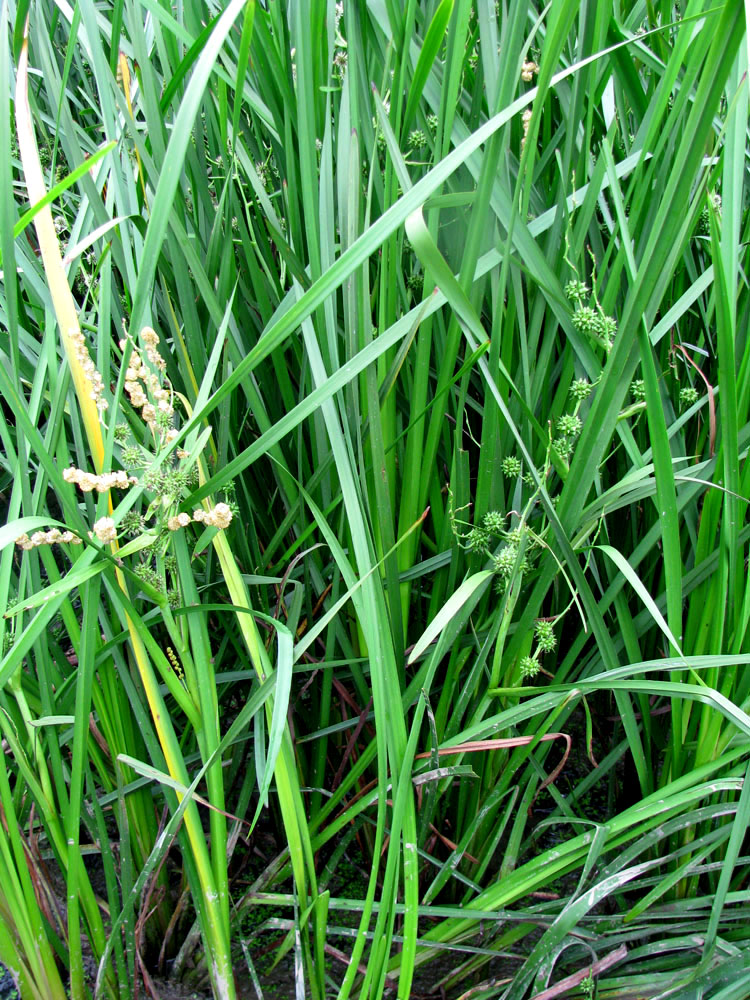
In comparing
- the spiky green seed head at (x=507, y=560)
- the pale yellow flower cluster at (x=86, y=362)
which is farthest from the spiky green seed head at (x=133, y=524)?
the spiky green seed head at (x=507, y=560)

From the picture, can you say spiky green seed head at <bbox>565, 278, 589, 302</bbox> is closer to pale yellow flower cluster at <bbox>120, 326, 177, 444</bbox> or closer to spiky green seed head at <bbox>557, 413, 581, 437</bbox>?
spiky green seed head at <bbox>557, 413, 581, 437</bbox>

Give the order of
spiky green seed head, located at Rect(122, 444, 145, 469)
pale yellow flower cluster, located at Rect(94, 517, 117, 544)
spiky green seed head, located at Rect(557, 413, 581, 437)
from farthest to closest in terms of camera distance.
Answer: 1. spiky green seed head, located at Rect(557, 413, 581, 437)
2. spiky green seed head, located at Rect(122, 444, 145, 469)
3. pale yellow flower cluster, located at Rect(94, 517, 117, 544)

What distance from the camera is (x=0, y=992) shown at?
0.99 metres

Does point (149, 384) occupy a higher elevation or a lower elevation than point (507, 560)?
Result: higher

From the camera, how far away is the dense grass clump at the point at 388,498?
725mm

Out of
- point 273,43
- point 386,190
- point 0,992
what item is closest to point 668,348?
point 386,190

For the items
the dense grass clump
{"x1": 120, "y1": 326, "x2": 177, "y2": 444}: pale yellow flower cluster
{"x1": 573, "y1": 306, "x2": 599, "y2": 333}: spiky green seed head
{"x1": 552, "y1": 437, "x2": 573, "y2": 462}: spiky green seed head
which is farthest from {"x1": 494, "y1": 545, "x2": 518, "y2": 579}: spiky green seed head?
{"x1": 120, "y1": 326, "x2": 177, "y2": 444}: pale yellow flower cluster

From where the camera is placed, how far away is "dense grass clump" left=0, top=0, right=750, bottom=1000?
725 millimetres

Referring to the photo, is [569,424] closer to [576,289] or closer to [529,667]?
[576,289]

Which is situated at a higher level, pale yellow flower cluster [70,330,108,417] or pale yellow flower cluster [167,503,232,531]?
pale yellow flower cluster [70,330,108,417]

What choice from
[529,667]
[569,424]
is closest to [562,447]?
[569,424]

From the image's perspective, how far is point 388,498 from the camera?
88 centimetres

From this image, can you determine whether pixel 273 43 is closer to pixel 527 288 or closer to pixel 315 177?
pixel 315 177

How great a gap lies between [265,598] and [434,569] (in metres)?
0.22
